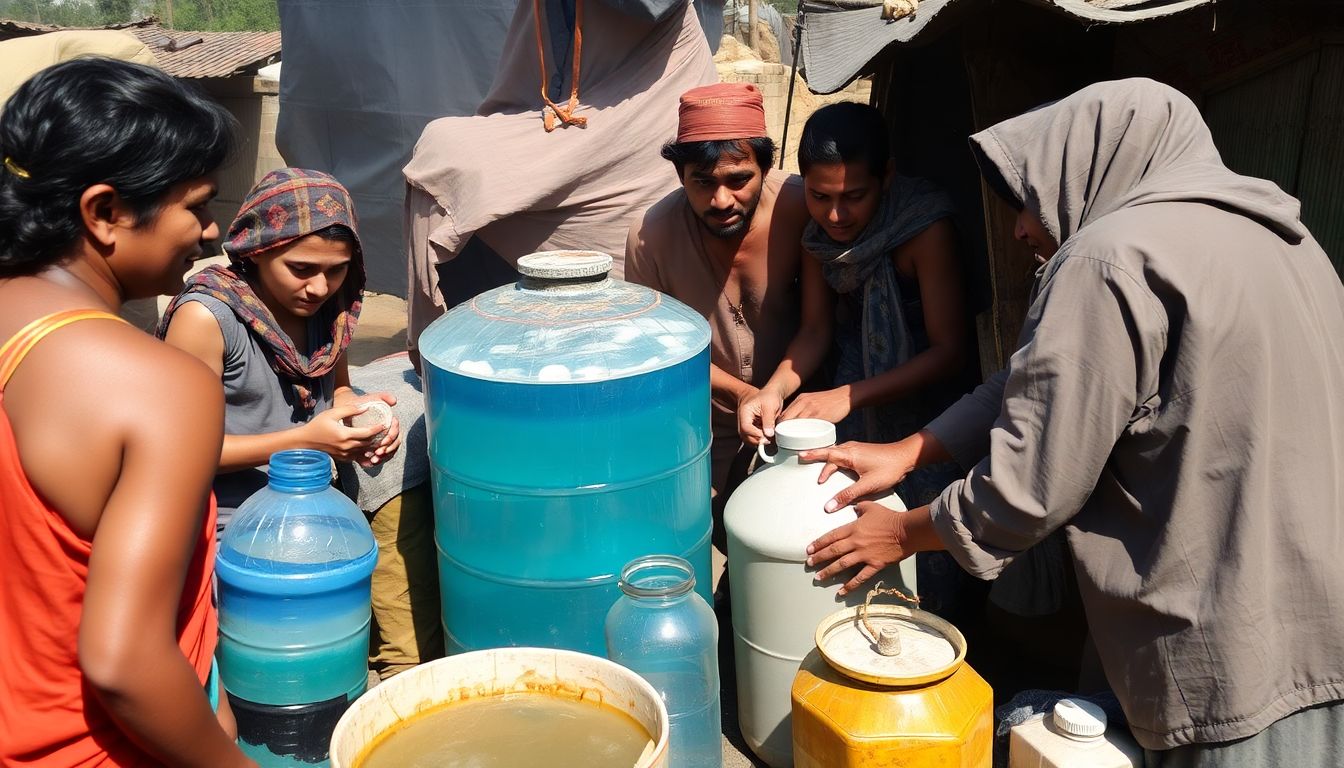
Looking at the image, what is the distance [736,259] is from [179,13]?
4343 cm

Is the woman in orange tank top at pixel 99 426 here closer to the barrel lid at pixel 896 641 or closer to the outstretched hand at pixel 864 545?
the barrel lid at pixel 896 641

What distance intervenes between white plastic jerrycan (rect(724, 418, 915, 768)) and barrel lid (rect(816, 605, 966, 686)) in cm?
16

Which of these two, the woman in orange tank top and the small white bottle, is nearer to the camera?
the woman in orange tank top

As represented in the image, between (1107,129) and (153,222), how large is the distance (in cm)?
170

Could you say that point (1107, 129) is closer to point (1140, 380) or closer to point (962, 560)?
point (1140, 380)

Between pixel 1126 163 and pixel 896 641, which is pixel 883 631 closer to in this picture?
pixel 896 641

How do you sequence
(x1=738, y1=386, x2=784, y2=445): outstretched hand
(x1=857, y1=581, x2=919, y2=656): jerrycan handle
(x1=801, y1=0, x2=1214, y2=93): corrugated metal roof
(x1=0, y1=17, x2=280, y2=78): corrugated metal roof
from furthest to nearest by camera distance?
(x1=0, y1=17, x2=280, y2=78): corrugated metal roof < (x1=738, y1=386, x2=784, y2=445): outstretched hand < (x1=801, y1=0, x2=1214, y2=93): corrugated metal roof < (x1=857, y1=581, x2=919, y2=656): jerrycan handle

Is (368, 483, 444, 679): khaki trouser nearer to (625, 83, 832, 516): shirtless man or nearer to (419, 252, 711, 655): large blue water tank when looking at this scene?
(419, 252, 711, 655): large blue water tank

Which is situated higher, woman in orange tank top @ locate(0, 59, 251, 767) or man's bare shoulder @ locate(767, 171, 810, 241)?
woman in orange tank top @ locate(0, 59, 251, 767)

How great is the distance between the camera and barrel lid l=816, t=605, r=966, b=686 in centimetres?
230

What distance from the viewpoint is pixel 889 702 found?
2293 millimetres

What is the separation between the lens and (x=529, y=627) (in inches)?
109

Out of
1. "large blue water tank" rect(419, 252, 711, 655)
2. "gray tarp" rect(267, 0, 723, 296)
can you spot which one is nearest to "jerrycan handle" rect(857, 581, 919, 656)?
"large blue water tank" rect(419, 252, 711, 655)

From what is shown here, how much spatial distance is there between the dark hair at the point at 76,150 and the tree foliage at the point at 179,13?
115 feet
